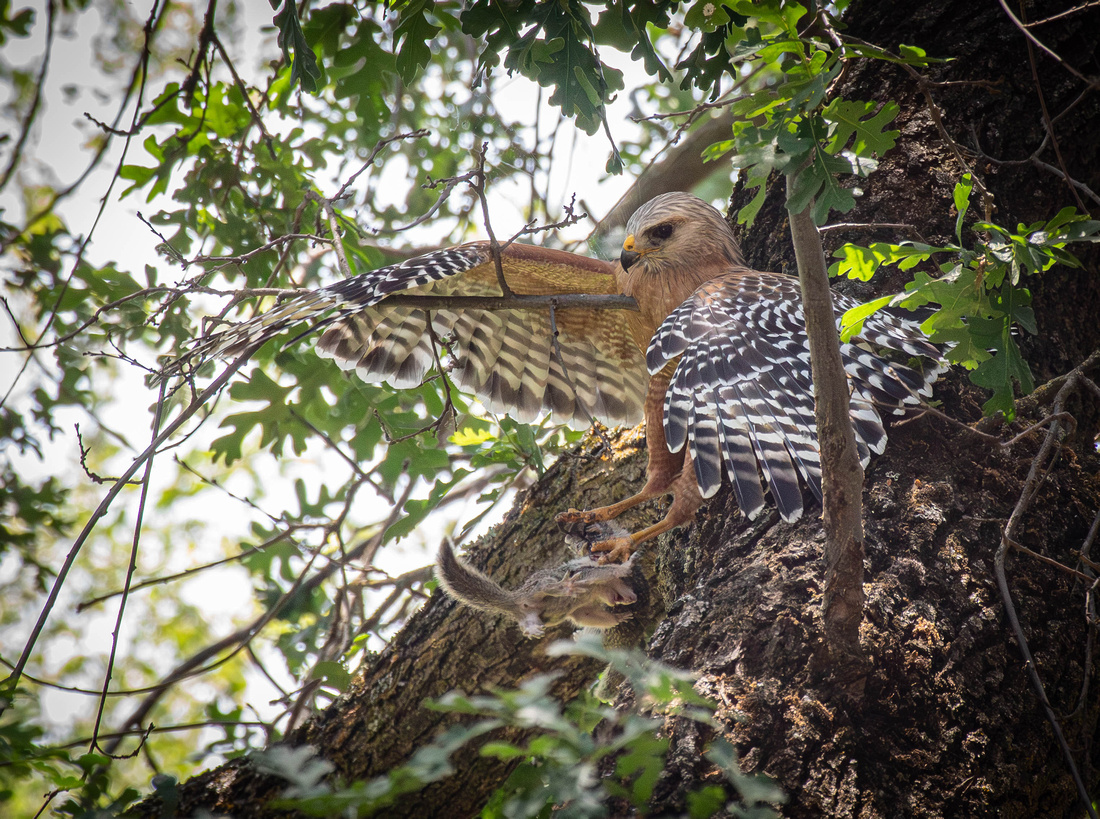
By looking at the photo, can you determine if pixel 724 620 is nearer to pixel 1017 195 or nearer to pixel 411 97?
pixel 1017 195

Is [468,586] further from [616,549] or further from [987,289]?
[987,289]

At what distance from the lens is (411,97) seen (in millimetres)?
4879

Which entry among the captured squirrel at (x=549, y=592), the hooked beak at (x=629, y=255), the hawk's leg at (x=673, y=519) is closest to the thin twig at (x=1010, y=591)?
the hawk's leg at (x=673, y=519)

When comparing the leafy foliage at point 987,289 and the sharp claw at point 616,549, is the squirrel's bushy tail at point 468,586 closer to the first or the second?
the sharp claw at point 616,549

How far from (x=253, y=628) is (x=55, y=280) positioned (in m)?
2.11

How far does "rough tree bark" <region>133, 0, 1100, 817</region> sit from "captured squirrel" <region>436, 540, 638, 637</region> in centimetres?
23

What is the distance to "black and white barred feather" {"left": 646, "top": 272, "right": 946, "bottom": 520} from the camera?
220 cm

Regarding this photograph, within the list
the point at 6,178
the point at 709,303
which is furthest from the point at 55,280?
the point at 709,303

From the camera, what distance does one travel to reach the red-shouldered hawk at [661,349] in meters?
2.30

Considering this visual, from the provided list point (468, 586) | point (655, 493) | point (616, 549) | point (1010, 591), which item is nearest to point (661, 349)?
point (655, 493)

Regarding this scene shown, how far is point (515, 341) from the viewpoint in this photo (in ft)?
12.6

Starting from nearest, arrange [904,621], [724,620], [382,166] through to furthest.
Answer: [904,621], [724,620], [382,166]

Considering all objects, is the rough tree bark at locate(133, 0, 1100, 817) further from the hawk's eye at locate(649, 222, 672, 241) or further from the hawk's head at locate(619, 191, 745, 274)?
the hawk's eye at locate(649, 222, 672, 241)

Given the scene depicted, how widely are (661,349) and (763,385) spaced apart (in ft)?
1.26
